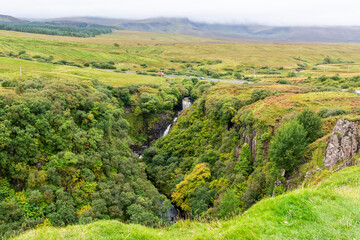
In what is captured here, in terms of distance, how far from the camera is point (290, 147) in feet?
81.3

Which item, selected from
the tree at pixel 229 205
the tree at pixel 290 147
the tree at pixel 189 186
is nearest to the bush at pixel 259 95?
the tree at pixel 189 186

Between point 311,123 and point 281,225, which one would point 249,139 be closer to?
point 311,123

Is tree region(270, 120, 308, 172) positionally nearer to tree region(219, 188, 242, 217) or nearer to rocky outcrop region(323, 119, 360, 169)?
rocky outcrop region(323, 119, 360, 169)

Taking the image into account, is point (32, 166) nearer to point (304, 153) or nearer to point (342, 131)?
point (304, 153)

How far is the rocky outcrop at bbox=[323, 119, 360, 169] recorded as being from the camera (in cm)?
2120

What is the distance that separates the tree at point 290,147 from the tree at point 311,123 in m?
3.08

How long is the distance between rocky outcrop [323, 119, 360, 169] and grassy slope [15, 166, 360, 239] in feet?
37.5

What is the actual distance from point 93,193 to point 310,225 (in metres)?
29.5

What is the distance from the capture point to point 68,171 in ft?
107

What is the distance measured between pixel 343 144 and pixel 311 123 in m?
6.39

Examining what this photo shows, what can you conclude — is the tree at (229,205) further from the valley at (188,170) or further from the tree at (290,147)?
the tree at (290,147)

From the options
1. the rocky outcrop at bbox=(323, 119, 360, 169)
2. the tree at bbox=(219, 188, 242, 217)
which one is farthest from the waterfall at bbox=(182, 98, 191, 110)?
the rocky outcrop at bbox=(323, 119, 360, 169)

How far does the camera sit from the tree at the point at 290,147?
24.4m

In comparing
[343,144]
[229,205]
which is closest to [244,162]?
[229,205]
